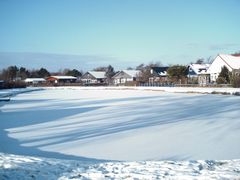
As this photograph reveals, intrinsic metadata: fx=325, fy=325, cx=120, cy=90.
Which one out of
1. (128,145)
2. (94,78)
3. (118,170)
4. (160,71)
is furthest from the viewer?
(94,78)

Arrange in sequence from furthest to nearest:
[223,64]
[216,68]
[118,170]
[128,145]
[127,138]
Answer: [216,68] < [223,64] < [127,138] < [128,145] < [118,170]

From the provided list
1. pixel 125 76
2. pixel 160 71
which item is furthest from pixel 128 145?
pixel 125 76

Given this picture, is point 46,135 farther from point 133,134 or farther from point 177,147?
point 177,147

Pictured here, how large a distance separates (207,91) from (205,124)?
837 inches

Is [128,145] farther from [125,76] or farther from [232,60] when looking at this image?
[125,76]

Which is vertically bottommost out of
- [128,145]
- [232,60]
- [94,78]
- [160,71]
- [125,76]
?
[128,145]

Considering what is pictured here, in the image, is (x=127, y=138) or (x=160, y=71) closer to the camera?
(x=127, y=138)

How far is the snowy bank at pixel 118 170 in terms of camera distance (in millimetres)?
4953

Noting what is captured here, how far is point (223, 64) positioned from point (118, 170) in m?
45.0

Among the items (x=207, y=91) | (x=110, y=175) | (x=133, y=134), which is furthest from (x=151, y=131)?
(x=207, y=91)

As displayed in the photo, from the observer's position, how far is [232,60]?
47.5 m

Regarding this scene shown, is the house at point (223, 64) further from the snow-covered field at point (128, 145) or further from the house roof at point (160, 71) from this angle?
the snow-covered field at point (128, 145)

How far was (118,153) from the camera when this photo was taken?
743 centimetres

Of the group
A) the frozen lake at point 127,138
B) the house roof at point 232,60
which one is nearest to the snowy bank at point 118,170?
the frozen lake at point 127,138
